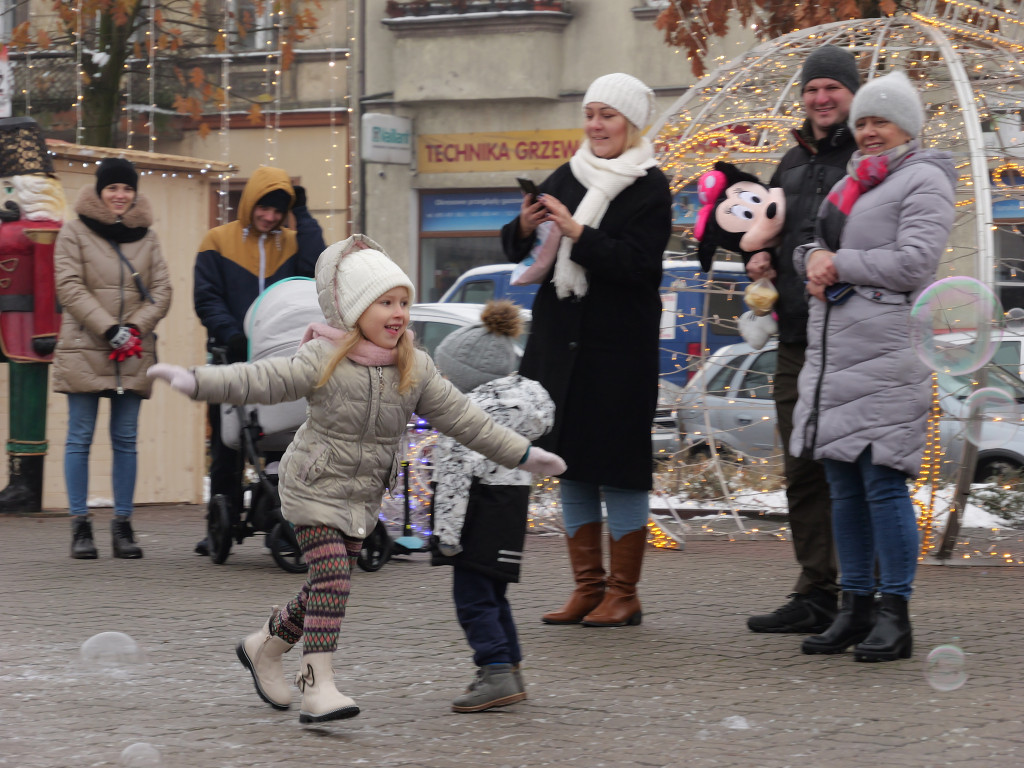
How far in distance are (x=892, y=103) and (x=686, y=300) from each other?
27.8 feet

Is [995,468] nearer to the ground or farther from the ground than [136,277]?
nearer to the ground

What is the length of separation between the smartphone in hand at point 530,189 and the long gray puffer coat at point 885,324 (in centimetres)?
116

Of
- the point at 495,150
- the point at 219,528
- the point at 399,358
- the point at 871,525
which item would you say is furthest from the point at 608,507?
the point at 495,150

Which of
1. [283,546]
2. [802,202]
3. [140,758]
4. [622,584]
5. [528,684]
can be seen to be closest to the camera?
[140,758]

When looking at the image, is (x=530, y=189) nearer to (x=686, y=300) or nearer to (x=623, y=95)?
(x=623, y=95)

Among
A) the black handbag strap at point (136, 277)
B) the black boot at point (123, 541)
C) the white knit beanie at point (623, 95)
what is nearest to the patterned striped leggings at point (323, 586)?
the white knit beanie at point (623, 95)

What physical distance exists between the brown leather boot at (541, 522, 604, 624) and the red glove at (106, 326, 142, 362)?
2.90m

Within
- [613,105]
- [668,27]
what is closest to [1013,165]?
[613,105]

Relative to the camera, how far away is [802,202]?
6.04 m

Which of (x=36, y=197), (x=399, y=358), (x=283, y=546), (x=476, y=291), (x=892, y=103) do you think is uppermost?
(x=892, y=103)

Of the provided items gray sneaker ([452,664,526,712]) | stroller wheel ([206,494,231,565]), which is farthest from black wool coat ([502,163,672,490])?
stroller wheel ([206,494,231,565])

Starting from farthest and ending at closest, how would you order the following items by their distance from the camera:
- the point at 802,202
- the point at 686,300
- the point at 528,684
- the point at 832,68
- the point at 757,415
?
the point at 686,300 → the point at 757,415 → the point at 802,202 → the point at 832,68 → the point at 528,684

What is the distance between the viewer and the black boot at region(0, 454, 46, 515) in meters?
10.1

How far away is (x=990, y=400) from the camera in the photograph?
722 cm
